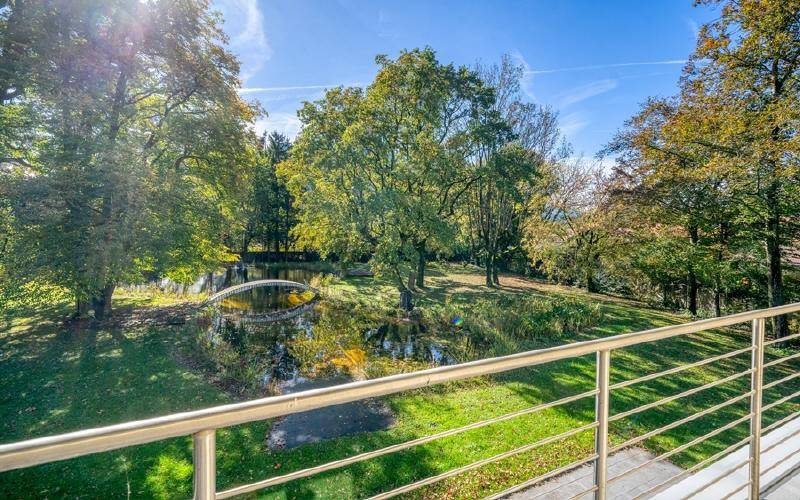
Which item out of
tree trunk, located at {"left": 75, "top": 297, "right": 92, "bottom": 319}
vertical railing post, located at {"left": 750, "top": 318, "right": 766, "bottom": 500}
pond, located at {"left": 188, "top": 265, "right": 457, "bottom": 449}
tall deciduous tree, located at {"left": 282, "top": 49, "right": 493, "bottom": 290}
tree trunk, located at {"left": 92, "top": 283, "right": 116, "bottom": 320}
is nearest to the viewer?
vertical railing post, located at {"left": 750, "top": 318, "right": 766, "bottom": 500}

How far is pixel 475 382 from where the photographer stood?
652cm

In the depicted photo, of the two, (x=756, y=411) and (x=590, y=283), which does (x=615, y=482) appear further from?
(x=590, y=283)

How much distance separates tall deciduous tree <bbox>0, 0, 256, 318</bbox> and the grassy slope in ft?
7.13

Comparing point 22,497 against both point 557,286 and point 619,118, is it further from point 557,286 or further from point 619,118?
point 557,286

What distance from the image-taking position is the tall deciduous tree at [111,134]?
25.6 feet

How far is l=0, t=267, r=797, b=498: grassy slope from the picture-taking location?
3893 millimetres

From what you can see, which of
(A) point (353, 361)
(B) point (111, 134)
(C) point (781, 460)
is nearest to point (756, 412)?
(C) point (781, 460)

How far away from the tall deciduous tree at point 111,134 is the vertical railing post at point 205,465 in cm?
943

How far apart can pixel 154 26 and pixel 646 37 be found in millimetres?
12603

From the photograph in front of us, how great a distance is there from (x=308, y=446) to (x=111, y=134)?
30.9ft

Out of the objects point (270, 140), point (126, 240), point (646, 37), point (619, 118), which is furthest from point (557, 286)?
point (270, 140)

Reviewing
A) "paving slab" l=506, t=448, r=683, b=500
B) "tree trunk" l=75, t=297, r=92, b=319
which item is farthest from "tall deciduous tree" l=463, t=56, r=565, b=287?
"tree trunk" l=75, t=297, r=92, b=319

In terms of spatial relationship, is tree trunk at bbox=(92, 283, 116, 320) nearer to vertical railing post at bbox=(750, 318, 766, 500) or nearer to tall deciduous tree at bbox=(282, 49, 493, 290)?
tall deciduous tree at bbox=(282, 49, 493, 290)

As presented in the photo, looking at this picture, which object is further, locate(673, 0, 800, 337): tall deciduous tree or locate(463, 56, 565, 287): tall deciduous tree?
locate(463, 56, 565, 287): tall deciduous tree
